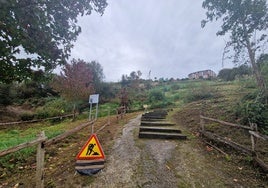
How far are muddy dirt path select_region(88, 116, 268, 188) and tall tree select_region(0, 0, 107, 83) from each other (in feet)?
9.39

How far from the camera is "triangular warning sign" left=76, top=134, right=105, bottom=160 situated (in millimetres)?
3803

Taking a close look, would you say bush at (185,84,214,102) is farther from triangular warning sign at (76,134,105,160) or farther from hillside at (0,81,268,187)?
triangular warning sign at (76,134,105,160)

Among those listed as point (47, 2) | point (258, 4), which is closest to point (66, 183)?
point (47, 2)

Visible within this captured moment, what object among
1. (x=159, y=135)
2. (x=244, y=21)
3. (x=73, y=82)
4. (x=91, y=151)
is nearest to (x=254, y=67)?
(x=244, y=21)

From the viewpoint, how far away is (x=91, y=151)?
3.88 metres

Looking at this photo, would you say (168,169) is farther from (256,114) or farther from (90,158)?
(256,114)

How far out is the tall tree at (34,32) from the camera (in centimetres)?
293

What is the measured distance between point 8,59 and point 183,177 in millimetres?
4415

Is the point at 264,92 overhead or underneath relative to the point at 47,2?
underneath

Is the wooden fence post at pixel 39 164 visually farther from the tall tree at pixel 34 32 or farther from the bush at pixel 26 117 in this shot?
the bush at pixel 26 117

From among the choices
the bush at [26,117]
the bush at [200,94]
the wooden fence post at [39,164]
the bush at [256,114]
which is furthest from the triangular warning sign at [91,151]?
the bush at [200,94]

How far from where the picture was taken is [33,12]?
3004 millimetres

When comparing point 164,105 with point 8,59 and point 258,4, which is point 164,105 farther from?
point 8,59

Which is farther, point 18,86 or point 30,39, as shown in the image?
point 18,86
